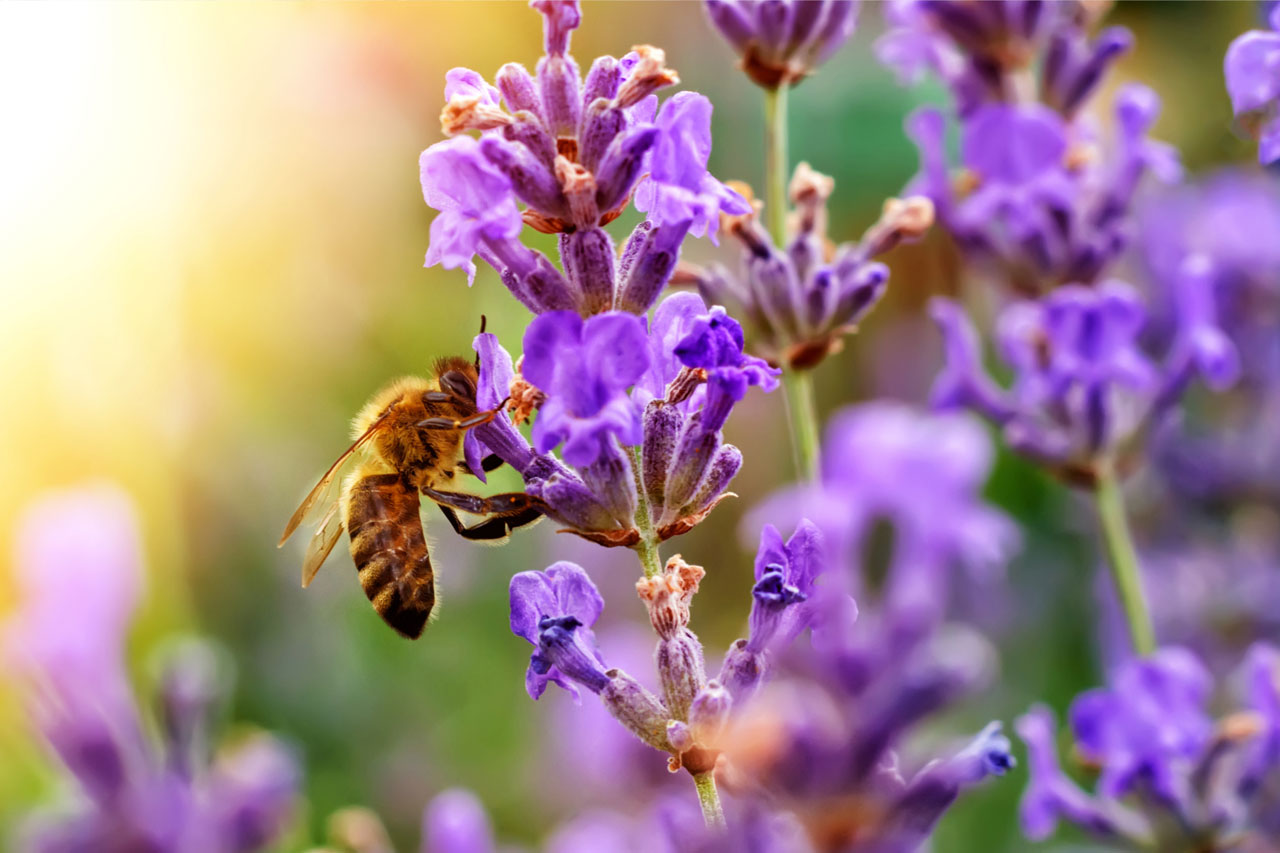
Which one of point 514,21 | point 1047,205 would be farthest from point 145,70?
point 1047,205

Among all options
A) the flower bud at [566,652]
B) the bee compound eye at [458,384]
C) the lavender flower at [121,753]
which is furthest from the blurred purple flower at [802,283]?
the lavender flower at [121,753]

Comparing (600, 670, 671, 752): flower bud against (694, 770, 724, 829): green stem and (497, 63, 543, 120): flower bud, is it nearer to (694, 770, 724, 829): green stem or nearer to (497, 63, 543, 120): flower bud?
(694, 770, 724, 829): green stem

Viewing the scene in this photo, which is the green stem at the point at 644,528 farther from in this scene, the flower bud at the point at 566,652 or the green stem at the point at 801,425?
the green stem at the point at 801,425

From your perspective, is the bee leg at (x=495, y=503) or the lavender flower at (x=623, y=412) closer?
the lavender flower at (x=623, y=412)

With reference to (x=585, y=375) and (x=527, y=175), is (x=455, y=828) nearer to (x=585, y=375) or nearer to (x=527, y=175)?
(x=585, y=375)

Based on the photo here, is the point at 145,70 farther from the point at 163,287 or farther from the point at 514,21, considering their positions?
the point at 514,21

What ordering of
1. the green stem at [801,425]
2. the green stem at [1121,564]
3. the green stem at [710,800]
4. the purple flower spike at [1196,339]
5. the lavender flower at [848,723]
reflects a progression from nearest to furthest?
the lavender flower at [848,723] → the green stem at [710,800] → the green stem at [801,425] → the green stem at [1121,564] → the purple flower spike at [1196,339]

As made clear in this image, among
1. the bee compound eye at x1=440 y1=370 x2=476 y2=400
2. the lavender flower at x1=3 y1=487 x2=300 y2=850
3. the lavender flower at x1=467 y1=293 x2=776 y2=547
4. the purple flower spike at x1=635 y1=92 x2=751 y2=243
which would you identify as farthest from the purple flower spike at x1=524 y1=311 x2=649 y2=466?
the lavender flower at x1=3 y1=487 x2=300 y2=850
